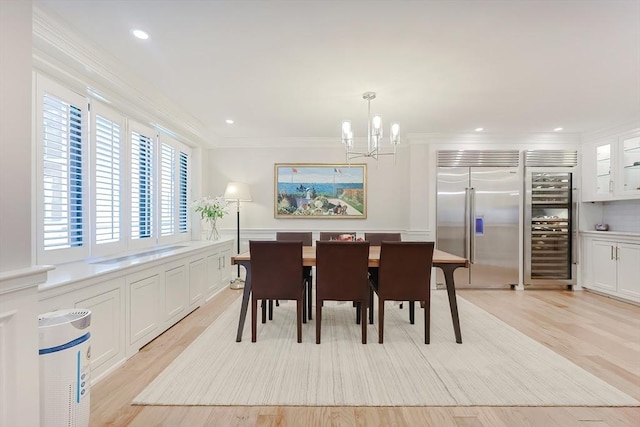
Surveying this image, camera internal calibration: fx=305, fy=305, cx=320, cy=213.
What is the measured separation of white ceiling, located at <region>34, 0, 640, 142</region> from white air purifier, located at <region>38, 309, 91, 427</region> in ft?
6.22

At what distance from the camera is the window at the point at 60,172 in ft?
7.06

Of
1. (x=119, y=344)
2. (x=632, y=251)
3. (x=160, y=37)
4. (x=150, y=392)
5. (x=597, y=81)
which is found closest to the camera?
(x=150, y=392)

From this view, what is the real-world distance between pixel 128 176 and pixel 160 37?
5.02ft

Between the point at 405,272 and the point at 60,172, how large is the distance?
2.88 m

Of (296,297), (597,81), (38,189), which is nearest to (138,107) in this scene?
(38,189)

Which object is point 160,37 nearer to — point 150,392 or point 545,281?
point 150,392

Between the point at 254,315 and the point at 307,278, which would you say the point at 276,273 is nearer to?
the point at 254,315

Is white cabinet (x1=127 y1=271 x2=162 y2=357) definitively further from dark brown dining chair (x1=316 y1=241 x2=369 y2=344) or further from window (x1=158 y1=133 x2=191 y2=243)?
dark brown dining chair (x1=316 y1=241 x2=369 y2=344)

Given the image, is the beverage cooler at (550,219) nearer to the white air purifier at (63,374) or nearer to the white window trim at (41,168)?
the white air purifier at (63,374)

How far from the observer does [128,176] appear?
3139 millimetres

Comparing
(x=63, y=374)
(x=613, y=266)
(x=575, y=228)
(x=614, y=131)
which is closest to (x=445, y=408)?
(x=63, y=374)

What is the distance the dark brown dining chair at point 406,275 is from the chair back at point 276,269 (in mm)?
751

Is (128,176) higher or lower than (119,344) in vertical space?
higher

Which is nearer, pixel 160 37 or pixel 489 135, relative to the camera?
pixel 160 37
